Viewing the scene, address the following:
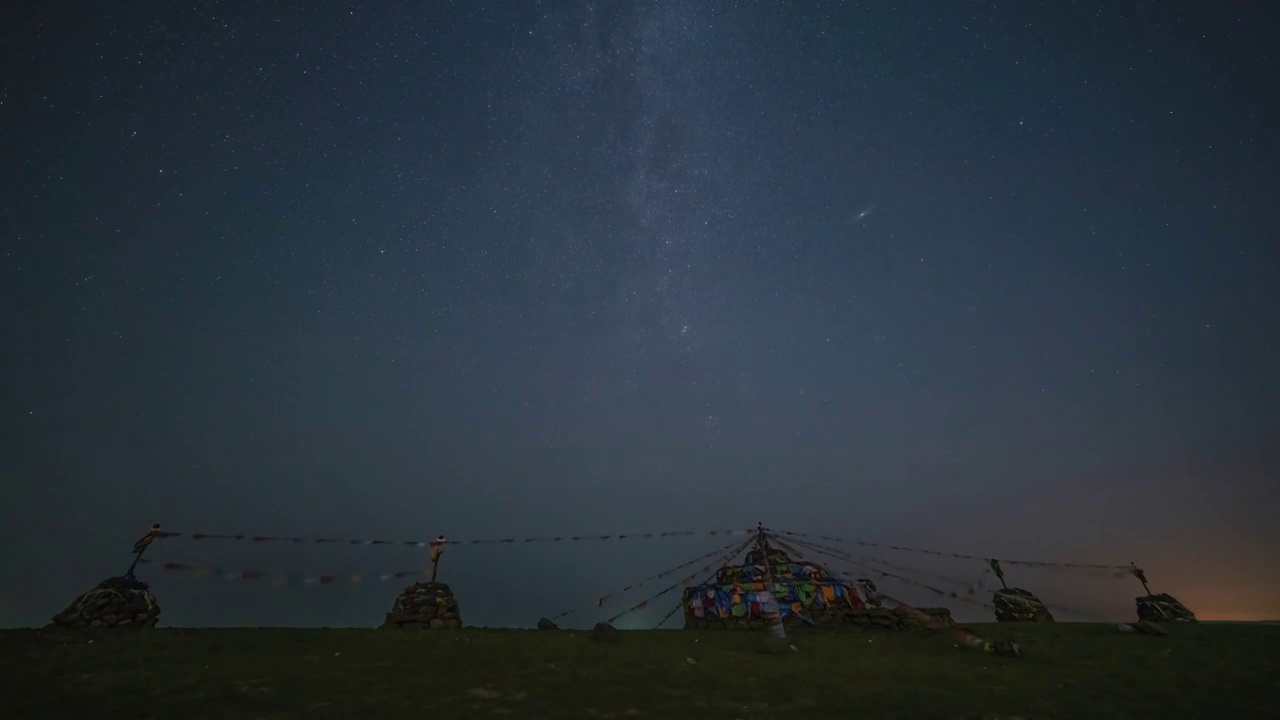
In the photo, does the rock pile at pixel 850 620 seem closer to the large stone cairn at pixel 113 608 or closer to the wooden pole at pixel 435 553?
the wooden pole at pixel 435 553

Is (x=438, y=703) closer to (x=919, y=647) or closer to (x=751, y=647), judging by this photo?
(x=751, y=647)

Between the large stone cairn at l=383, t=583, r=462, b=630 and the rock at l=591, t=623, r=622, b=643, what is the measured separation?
8.10 m

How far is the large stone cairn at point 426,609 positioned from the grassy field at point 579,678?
5798mm

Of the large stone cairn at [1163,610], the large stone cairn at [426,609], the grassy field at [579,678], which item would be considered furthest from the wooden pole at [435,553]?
the large stone cairn at [1163,610]

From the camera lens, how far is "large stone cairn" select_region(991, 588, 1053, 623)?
29.3 metres

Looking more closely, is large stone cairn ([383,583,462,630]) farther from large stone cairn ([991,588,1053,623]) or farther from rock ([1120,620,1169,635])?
large stone cairn ([991,588,1053,623])

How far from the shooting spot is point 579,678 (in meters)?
10.1

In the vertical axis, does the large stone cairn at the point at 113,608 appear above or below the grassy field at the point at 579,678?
above

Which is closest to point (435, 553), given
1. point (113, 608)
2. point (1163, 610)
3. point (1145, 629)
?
point (113, 608)

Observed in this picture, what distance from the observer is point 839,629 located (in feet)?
71.2

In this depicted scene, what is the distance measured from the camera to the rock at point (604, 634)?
15211 mm

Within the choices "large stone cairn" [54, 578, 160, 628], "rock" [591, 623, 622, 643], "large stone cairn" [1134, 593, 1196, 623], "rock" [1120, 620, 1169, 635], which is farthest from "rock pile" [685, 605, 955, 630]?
"large stone cairn" [54, 578, 160, 628]

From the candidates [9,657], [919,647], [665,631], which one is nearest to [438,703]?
[9,657]

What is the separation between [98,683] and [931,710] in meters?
14.0
